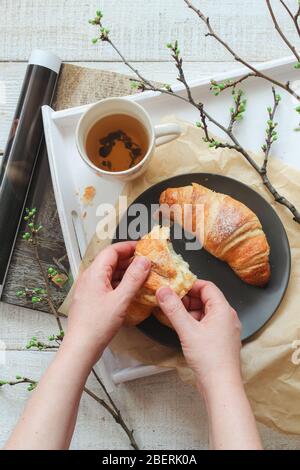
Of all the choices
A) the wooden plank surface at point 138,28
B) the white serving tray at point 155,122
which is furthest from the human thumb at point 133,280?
the wooden plank surface at point 138,28

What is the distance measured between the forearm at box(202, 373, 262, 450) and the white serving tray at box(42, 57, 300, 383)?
27 centimetres

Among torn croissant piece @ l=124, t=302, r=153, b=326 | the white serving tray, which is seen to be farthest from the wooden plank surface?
torn croissant piece @ l=124, t=302, r=153, b=326

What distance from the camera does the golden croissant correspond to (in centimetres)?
92

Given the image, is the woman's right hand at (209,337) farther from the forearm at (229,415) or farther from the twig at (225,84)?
the twig at (225,84)

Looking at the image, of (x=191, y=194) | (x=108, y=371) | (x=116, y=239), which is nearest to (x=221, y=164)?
(x=191, y=194)

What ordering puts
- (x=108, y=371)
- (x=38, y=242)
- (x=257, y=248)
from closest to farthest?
(x=257, y=248), (x=108, y=371), (x=38, y=242)

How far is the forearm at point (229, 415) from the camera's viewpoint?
72cm

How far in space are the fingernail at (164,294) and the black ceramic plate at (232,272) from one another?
14cm

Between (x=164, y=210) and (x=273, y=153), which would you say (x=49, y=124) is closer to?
(x=164, y=210)

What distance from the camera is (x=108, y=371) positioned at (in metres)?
1.03

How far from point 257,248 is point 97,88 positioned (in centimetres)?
53

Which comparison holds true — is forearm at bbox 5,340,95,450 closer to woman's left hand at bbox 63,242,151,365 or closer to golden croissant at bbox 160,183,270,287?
woman's left hand at bbox 63,242,151,365

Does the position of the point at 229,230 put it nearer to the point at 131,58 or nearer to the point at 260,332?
the point at 260,332

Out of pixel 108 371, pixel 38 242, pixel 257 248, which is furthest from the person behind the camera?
pixel 38 242
